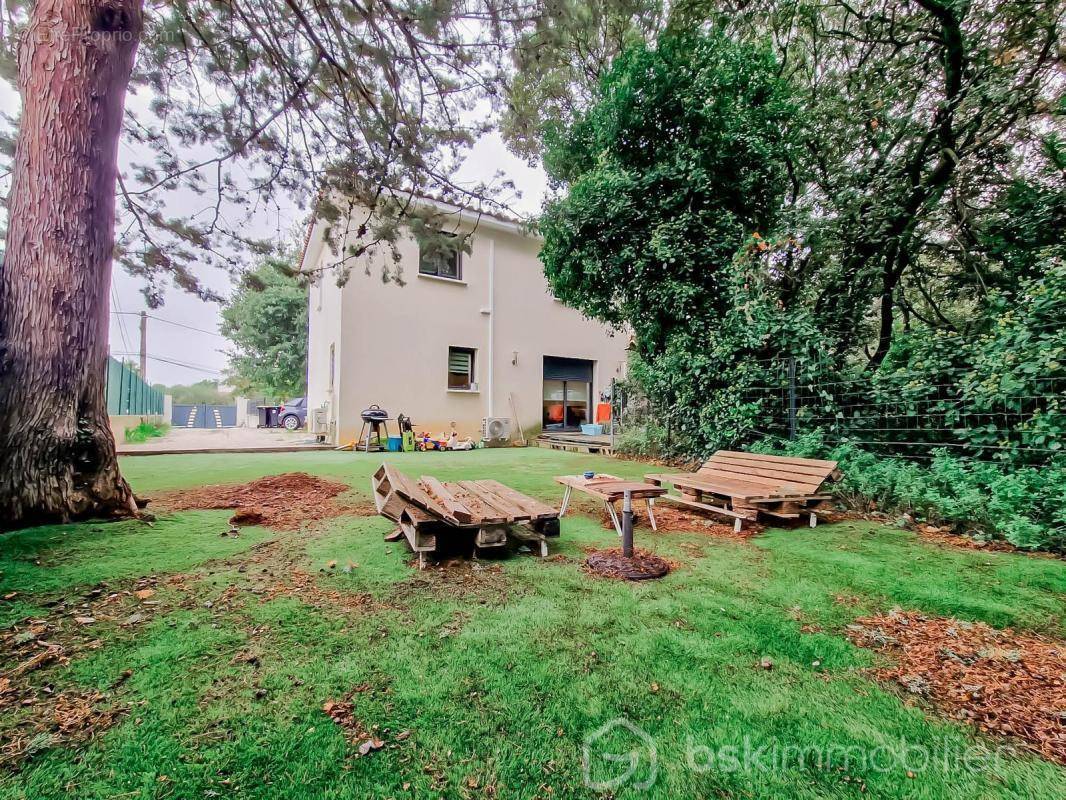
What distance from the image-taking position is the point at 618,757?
144cm

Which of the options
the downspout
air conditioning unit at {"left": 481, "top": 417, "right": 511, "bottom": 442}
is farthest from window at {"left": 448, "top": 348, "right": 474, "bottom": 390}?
air conditioning unit at {"left": 481, "top": 417, "right": 511, "bottom": 442}

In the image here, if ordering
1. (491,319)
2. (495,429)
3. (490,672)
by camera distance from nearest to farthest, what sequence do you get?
1. (490,672)
2. (495,429)
3. (491,319)

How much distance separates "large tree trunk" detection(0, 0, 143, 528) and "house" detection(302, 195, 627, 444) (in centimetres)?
587

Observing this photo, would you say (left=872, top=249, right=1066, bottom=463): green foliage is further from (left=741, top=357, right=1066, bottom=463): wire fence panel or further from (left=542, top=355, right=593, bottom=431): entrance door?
(left=542, top=355, right=593, bottom=431): entrance door

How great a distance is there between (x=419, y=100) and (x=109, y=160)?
3.44 metres

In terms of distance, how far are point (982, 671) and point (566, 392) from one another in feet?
Answer: 40.0

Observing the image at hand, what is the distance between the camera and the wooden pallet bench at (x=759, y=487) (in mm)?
4160

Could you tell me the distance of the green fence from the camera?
11.2 metres

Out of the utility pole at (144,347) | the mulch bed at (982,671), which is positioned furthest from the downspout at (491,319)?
the utility pole at (144,347)

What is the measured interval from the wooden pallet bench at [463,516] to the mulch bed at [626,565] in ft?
1.36

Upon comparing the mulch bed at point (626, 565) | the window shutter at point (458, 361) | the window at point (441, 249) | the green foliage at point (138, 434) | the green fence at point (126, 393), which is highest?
the window at point (441, 249)

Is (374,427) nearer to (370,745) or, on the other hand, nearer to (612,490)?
(612,490)

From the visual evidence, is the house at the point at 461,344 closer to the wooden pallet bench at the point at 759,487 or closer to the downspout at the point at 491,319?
the downspout at the point at 491,319

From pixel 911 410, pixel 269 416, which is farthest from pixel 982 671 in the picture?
pixel 269 416
